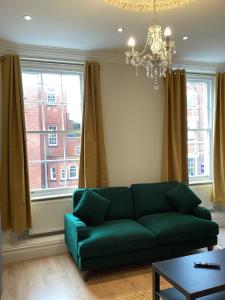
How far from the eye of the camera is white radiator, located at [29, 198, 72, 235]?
390 cm

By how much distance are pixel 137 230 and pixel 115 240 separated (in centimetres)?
34

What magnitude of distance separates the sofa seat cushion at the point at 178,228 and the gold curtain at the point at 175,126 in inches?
36.3

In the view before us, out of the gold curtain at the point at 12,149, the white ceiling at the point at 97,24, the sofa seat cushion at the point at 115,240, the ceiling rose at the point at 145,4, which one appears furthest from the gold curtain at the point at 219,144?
the gold curtain at the point at 12,149

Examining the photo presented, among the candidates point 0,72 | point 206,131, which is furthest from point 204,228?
point 0,72

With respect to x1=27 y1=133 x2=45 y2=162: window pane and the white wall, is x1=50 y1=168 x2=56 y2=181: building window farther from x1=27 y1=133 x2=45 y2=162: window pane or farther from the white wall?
the white wall

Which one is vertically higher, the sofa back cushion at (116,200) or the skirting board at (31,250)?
the sofa back cushion at (116,200)

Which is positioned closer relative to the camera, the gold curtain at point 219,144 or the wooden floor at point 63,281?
the wooden floor at point 63,281

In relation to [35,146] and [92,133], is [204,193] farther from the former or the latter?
[35,146]

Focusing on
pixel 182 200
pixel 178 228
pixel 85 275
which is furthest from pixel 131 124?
pixel 85 275

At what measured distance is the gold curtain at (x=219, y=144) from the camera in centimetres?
481

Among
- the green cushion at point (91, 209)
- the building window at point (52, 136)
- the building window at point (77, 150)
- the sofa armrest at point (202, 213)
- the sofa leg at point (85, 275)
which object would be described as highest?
the building window at point (52, 136)

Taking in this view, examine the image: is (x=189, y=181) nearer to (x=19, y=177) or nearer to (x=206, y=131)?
(x=206, y=131)

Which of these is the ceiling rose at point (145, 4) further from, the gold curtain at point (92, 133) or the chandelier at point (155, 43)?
the gold curtain at point (92, 133)

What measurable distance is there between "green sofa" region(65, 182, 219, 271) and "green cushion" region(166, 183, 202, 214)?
0.07 metres
